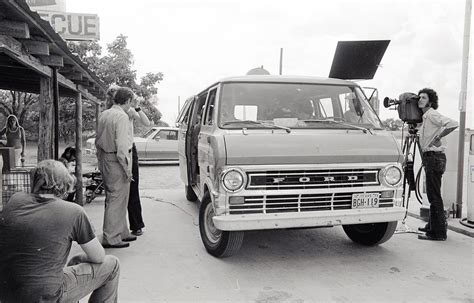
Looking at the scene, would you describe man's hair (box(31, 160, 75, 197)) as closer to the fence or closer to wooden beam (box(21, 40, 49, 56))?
wooden beam (box(21, 40, 49, 56))

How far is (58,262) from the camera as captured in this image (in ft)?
7.67

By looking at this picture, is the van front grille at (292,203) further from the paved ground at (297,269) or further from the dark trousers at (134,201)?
the dark trousers at (134,201)

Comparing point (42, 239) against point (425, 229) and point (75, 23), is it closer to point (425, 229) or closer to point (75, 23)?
point (425, 229)

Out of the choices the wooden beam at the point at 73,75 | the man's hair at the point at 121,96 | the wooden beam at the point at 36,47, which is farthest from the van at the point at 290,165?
the wooden beam at the point at 73,75

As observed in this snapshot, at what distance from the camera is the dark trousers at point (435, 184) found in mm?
5223

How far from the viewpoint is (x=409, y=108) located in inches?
222

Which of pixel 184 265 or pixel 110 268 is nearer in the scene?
pixel 110 268

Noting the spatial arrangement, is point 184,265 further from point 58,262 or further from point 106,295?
point 58,262

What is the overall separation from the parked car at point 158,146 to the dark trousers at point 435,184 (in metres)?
11.5

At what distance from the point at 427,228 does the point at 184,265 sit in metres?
3.36

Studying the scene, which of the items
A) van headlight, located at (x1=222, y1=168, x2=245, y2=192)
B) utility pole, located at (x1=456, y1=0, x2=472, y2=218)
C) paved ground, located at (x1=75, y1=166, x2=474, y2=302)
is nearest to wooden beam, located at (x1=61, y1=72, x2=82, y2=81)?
paved ground, located at (x1=75, y1=166, x2=474, y2=302)

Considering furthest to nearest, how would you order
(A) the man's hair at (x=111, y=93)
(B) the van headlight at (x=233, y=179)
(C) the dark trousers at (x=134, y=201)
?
(C) the dark trousers at (x=134, y=201)
(A) the man's hair at (x=111, y=93)
(B) the van headlight at (x=233, y=179)

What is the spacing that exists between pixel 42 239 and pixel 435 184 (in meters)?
4.75

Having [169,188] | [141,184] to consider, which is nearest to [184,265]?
[169,188]
